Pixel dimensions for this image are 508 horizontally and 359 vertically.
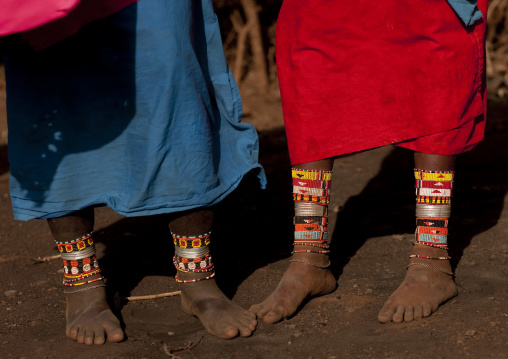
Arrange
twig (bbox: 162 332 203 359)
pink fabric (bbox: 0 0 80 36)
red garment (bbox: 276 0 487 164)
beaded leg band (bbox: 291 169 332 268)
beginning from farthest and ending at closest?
beaded leg band (bbox: 291 169 332 268), red garment (bbox: 276 0 487 164), twig (bbox: 162 332 203 359), pink fabric (bbox: 0 0 80 36)

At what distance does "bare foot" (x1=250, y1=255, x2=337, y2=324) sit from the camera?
2.47 m

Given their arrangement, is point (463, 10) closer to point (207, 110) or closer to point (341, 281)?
point (207, 110)

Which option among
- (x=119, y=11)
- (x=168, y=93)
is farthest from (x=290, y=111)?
(x=119, y=11)

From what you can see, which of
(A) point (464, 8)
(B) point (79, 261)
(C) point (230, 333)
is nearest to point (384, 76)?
(A) point (464, 8)

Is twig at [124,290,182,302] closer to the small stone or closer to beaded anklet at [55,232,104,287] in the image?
beaded anklet at [55,232,104,287]

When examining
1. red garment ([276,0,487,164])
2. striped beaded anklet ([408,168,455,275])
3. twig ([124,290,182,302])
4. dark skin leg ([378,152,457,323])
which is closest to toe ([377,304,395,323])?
dark skin leg ([378,152,457,323])

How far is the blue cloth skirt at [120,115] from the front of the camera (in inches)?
90.9

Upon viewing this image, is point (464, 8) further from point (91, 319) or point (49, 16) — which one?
point (91, 319)

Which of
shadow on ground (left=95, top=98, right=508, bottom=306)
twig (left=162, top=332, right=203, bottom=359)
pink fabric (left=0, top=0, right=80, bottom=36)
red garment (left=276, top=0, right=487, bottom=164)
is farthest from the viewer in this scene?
shadow on ground (left=95, top=98, right=508, bottom=306)

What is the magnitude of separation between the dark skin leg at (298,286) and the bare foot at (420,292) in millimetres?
292

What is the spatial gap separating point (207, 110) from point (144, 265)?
1022mm

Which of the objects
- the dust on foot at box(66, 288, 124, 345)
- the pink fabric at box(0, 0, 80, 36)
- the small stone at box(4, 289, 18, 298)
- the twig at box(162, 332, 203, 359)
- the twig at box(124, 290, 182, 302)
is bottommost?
the small stone at box(4, 289, 18, 298)

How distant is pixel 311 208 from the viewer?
2678 millimetres

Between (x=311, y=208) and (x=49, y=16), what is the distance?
4.00 ft
